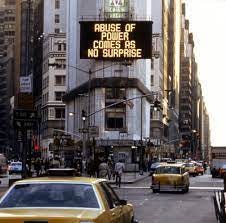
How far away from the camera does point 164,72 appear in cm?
16625

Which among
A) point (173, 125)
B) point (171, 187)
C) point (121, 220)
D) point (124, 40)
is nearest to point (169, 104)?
point (173, 125)

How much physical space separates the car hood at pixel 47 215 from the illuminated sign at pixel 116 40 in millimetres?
75668

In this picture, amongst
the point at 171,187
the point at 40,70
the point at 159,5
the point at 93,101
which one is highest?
the point at 159,5

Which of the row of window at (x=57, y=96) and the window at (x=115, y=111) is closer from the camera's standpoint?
the window at (x=115, y=111)

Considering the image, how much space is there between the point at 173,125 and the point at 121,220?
18049 cm

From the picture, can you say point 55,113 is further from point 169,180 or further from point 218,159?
point 169,180

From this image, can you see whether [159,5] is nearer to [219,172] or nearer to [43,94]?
[43,94]

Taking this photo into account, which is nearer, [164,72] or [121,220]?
[121,220]

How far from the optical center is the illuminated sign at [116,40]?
8675 cm

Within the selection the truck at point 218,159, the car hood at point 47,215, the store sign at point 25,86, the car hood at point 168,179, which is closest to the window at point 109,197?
the car hood at point 47,215

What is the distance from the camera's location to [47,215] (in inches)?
392

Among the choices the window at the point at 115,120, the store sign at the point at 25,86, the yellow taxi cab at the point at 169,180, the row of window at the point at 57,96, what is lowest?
the yellow taxi cab at the point at 169,180

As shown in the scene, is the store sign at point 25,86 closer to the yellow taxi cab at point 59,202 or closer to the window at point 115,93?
the yellow taxi cab at point 59,202

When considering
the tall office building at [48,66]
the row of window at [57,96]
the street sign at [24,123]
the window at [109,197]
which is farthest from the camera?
the row of window at [57,96]
